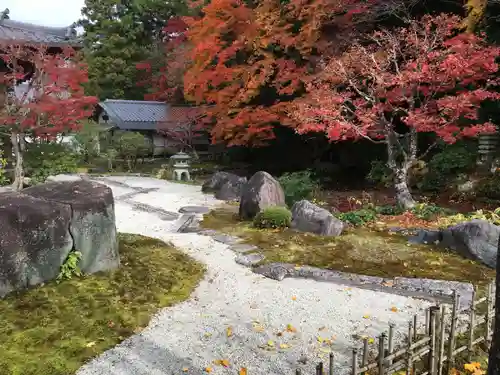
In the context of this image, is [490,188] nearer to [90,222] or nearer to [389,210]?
[389,210]

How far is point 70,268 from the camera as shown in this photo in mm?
5805

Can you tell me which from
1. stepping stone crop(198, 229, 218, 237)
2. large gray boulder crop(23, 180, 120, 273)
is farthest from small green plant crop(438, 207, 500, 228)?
large gray boulder crop(23, 180, 120, 273)

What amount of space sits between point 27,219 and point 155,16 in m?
29.5

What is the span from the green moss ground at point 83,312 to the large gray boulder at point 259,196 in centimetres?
348

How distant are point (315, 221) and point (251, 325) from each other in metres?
4.26

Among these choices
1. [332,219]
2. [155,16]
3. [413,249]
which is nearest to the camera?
[413,249]

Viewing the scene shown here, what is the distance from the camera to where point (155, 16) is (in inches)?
1247

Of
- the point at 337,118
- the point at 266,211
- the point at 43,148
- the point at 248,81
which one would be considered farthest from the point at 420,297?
the point at 43,148

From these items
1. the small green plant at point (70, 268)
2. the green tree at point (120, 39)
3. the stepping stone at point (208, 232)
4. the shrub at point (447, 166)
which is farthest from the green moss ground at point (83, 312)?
the green tree at point (120, 39)

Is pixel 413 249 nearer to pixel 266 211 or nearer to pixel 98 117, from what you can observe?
pixel 266 211

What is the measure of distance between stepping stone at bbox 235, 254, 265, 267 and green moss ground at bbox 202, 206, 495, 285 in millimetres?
146

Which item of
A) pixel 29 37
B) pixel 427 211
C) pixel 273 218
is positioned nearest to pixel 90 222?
pixel 273 218

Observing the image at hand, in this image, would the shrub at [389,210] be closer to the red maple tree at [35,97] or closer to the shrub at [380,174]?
the shrub at [380,174]

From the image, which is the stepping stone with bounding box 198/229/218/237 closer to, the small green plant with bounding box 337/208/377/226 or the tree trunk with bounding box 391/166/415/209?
the small green plant with bounding box 337/208/377/226
